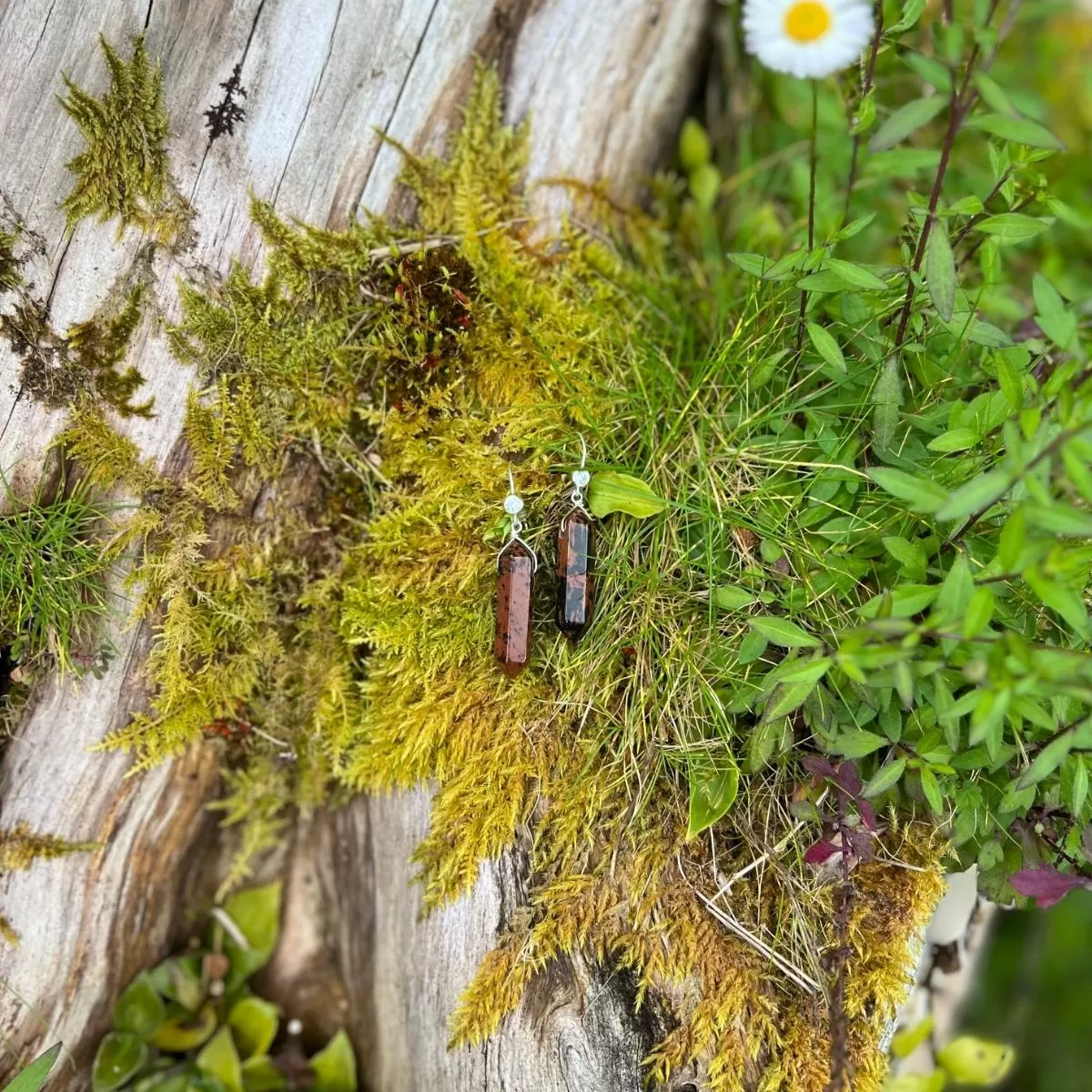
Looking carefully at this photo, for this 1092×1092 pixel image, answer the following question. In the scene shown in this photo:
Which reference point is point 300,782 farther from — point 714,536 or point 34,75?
point 34,75

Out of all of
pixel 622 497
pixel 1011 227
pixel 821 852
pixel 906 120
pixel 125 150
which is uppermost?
pixel 1011 227

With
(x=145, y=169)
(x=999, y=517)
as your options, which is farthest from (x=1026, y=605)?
(x=145, y=169)

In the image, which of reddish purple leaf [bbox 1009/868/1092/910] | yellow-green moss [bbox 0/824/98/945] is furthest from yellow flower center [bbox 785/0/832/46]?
yellow-green moss [bbox 0/824/98/945]

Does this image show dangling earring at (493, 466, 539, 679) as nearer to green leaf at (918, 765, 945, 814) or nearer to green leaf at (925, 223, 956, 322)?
green leaf at (918, 765, 945, 814)

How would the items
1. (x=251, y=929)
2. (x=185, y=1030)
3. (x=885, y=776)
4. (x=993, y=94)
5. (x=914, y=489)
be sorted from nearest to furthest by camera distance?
(x=993, y=94)
(x=914, y=489)
(x=885, y=776)
(x=185, y=1030)
(x=251, y=929)

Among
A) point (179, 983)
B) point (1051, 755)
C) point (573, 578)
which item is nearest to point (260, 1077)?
point (179, 983)

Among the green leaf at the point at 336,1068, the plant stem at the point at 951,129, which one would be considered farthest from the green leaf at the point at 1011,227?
the green leaf at the point at 336,1068

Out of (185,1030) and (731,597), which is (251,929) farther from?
(731,597)
